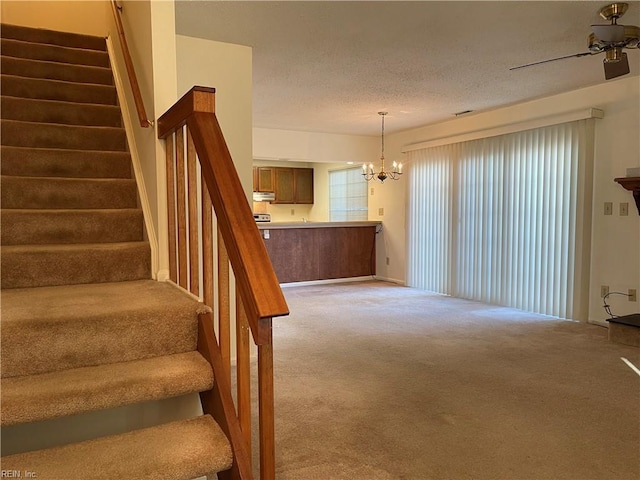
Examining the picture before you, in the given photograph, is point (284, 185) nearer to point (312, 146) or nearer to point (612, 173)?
point (312, 146)

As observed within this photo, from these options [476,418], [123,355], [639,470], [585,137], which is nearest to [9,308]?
[123,355]

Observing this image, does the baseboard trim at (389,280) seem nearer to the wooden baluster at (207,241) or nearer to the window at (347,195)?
the window at (347,195)

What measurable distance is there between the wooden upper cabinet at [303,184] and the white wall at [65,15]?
16.5 ft

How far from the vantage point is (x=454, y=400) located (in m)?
2.85

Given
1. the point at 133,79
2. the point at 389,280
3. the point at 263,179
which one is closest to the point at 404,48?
the point at 133,79

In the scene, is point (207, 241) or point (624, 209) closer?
point (207, 241)

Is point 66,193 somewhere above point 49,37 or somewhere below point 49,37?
below

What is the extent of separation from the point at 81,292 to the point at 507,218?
470 cm

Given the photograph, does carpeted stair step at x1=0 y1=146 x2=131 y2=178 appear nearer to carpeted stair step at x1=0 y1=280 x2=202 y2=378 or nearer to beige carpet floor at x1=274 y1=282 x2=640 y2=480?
carpeted stair step at x1=0 y1=280 x2=202 y2=378

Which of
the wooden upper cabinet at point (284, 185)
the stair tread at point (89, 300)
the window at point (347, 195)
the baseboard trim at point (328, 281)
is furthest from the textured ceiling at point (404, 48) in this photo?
the wooden upper cabinet at point (284, 185)

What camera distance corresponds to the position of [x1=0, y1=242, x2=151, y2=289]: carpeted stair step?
2.21 m

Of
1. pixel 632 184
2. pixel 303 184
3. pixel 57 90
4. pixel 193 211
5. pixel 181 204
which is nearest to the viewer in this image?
pixel 193 211

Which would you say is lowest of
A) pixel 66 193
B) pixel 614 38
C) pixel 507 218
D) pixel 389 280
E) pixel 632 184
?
pixel 389 280

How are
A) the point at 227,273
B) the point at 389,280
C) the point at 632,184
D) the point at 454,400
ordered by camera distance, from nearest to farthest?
the point at 227,273
the point at 454,400
the point at 632,184
the point at 389,280
